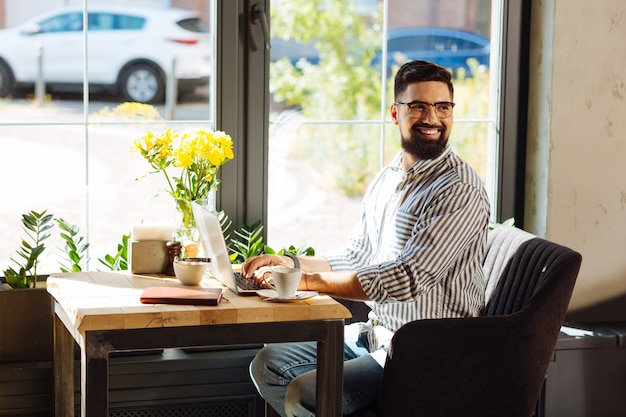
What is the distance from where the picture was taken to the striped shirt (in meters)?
2.70

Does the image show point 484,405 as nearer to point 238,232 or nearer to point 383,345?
point 383,345

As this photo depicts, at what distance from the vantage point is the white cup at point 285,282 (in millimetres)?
2490

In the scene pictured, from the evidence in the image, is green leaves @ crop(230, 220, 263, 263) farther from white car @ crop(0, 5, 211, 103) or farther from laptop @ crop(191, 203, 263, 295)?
laptop @ crop(191, 203, 263, 295)

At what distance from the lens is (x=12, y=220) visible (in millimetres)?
3412

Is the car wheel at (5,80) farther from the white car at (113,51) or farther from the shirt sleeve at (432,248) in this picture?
the shirt sleeve at (432,248)

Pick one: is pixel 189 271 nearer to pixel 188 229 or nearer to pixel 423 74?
pixel 188 229

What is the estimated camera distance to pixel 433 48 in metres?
3.80

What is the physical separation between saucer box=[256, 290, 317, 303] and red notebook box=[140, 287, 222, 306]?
0.12 metres

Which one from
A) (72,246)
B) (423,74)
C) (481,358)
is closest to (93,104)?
(72,246)

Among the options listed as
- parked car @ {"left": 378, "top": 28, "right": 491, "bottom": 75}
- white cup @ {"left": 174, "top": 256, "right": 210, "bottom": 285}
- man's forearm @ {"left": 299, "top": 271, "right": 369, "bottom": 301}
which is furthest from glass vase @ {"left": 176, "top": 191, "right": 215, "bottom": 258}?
parked car @ {"left": 378, "top": 28, "right": 491, "bottom": 75}

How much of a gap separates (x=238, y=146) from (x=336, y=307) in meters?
1.25

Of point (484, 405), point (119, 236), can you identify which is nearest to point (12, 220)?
point (119, 236)

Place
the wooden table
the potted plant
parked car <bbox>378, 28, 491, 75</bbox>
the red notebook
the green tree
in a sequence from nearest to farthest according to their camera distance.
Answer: the wooden table → the red notebook → the potted plant → the green tree → parked car <bbox>378, 28, 491, 75</bbox>

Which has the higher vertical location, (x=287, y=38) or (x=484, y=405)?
(x=287, y=38)
